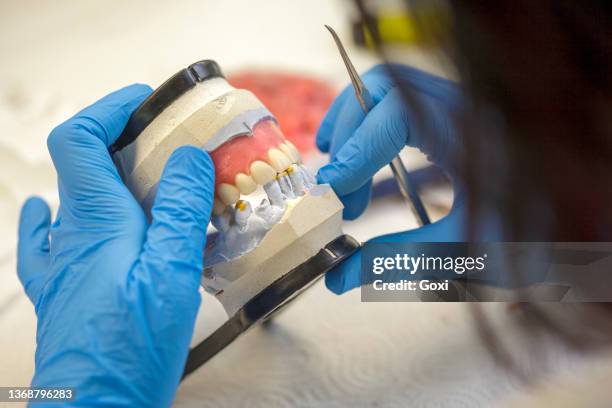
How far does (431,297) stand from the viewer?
113 cm

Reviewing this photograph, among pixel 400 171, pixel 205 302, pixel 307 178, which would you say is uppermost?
pixel 307 178

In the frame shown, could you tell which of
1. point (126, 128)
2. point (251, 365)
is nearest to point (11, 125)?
point (126, 128)

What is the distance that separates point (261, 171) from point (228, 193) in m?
0.07

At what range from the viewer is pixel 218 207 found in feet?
3.22

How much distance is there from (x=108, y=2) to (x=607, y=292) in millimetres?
2111

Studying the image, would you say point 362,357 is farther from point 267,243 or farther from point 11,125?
point 11,125

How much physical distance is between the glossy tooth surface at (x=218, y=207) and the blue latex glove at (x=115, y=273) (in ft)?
0.19

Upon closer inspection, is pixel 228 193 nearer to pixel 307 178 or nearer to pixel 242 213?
pixel 242 213

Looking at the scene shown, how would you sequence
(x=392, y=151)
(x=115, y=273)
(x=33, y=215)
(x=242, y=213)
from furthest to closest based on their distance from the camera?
1. (x=33, y=215)
2. (x=392, y=151)
3. (x=242, y=213)
4. (x=115, y=273)

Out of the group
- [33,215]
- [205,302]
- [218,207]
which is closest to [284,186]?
[218,207]

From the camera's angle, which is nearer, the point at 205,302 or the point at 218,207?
the point at 218,207

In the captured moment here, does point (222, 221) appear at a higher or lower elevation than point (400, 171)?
higher

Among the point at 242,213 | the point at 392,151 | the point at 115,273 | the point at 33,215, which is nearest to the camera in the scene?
the point at 115,273

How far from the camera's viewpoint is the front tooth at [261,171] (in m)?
0.93
